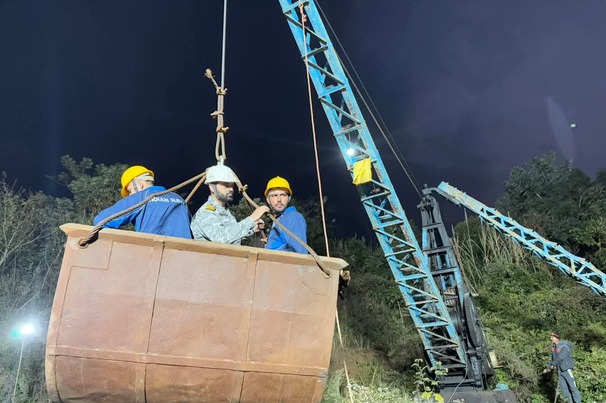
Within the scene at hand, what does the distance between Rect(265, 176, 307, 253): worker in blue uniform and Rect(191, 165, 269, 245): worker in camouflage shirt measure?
233 millimetres

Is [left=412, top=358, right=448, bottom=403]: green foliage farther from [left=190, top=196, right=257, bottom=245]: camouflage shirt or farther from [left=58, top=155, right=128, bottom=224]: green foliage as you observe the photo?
[left=58, top=155, right=128, bottom=224]: green foliage

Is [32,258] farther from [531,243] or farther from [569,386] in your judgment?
[531,243]

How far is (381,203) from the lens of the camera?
11484 millimetres

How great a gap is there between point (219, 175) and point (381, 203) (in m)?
8.97

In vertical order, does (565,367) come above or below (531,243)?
below

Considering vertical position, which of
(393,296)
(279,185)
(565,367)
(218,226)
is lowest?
(565,367)

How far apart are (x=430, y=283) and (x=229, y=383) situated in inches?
375

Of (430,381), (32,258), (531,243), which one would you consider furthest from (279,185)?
(531,243)

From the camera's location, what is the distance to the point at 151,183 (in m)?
3.13

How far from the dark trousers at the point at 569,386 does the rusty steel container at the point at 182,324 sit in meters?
8.75

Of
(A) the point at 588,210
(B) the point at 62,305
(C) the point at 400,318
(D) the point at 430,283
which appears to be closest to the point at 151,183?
(B) the point at 62,305

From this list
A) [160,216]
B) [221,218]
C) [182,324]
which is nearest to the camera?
[182,324]

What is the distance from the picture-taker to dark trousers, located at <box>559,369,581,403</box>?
29.5 ft

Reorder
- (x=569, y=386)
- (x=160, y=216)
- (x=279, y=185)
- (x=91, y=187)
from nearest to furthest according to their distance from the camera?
1. (x=160, y=216)
2. (x=279, y=185)
3. (x=569, y=386)
4. (x=91, y=187)
